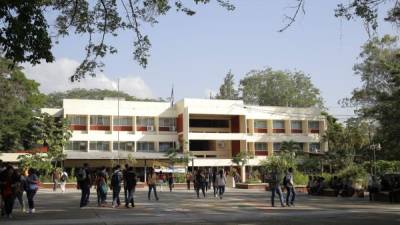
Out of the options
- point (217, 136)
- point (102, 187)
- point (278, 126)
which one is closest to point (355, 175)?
point (102, 187)

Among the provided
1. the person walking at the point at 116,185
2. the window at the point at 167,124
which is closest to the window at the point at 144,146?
the window at the point at 167,124

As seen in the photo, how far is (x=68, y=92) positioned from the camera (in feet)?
276

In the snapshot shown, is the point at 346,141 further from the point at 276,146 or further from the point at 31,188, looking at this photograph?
the point at 31,188

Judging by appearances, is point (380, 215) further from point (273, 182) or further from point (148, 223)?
point (148, 223)

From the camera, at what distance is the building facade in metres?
60.9

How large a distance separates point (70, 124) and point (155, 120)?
9738mm

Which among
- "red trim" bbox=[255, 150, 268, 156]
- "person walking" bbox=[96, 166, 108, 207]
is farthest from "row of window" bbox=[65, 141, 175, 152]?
"person walking" bbox=[96, 166, 108, 207]

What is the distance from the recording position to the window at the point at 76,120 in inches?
2394

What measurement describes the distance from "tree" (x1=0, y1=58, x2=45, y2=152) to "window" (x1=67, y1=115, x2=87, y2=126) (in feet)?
11.7

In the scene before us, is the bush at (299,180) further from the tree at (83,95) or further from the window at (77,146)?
the tree at (83,95)

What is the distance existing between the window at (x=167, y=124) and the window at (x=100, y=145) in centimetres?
654

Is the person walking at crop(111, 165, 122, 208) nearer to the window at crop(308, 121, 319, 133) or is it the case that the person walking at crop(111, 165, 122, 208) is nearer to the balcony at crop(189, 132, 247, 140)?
the balcony at crop(189, 132, 247, 140)

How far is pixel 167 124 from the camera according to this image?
65.2 metres

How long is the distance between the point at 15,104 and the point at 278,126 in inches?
1260
